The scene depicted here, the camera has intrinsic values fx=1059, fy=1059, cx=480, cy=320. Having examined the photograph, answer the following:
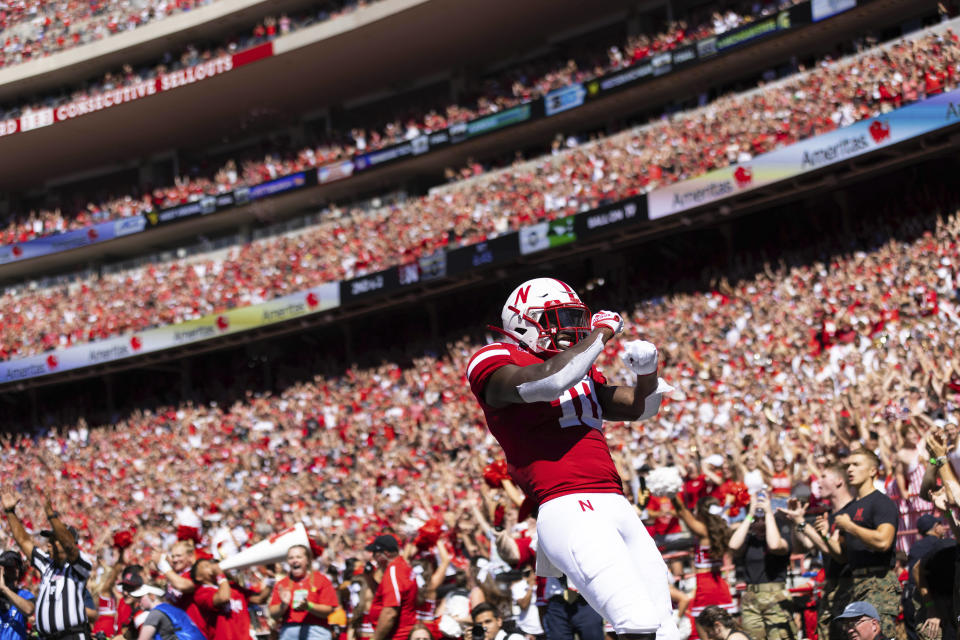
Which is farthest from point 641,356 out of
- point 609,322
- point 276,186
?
point 276,186

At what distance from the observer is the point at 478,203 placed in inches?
1038

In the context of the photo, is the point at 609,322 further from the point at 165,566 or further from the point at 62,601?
the point at 62,601

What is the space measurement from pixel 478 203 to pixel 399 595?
18.4 metres

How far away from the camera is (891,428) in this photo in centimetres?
1073

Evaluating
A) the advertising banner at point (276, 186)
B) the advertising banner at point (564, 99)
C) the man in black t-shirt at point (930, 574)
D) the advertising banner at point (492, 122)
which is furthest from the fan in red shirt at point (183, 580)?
the advertising banner at point (276, 186)

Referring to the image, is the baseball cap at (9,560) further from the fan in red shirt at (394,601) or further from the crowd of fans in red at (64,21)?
the crowd of fans in red at (64,21)

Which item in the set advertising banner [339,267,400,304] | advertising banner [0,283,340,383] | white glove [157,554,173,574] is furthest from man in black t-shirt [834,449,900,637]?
advertising banner [0,283,340,383]

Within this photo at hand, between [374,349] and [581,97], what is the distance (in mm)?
8446

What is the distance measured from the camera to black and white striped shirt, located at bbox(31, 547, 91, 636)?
30.2 ft

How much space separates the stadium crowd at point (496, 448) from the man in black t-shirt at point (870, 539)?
1.19ft

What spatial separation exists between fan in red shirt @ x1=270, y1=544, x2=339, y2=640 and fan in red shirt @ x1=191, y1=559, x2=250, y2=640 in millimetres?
670

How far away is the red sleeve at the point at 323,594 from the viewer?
9047mm

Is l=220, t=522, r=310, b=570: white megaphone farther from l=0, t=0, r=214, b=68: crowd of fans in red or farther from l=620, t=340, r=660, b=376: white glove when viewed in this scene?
l=0, t=0, r=214, b=68: crowd of fans in red

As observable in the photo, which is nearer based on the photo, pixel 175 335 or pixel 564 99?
pixel 564 99
